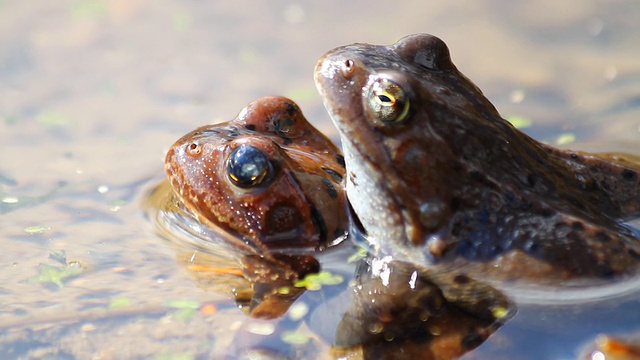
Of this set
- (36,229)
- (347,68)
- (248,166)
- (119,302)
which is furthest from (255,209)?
(36,229)

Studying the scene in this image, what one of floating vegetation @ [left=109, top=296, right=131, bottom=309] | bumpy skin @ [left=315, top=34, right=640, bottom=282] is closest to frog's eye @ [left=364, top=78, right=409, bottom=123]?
bumpy skin @ [left=315, top=34, right=640, bottom=282]

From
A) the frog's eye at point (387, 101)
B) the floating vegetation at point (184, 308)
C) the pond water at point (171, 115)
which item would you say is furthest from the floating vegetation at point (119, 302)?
the frog's eye at point (387, 101)

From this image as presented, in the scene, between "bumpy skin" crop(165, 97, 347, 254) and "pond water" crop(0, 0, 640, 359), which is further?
"bumpy skin" crop(165, 97, 347, 254)

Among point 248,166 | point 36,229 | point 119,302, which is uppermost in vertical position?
point 248,166

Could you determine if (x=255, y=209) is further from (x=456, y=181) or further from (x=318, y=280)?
(x=456, y=181)

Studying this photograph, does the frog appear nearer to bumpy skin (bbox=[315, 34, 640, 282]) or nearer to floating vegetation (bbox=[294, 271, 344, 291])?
floating vegetation (bbox=[294, 271, 344, 291])

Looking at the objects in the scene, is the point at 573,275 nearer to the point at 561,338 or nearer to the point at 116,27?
the point at 561,338

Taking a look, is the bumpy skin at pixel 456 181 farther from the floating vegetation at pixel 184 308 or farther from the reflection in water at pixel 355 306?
the floating vegetation at pixel 184 308
